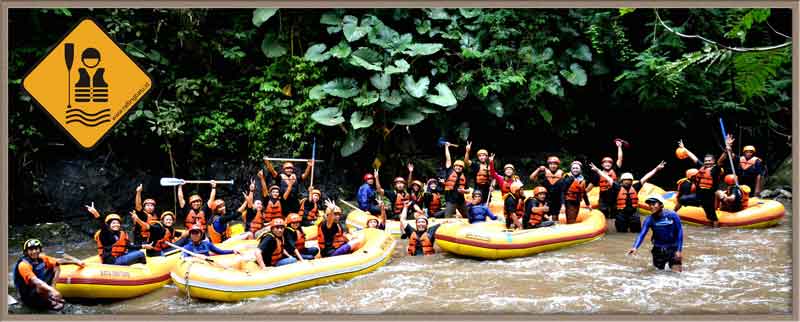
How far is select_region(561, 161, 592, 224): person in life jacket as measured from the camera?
1017cm

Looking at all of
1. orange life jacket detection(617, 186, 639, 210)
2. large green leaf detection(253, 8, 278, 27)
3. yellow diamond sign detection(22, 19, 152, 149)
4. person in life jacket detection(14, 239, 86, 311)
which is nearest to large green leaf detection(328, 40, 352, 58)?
large green leaf detection(253, 8, 278, 27)

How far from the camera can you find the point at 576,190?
33.5 feet

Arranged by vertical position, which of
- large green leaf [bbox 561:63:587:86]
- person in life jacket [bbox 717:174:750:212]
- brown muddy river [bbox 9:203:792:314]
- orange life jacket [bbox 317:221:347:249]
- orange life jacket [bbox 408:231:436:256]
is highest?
large green leaf [bbox 561:63:587:86]

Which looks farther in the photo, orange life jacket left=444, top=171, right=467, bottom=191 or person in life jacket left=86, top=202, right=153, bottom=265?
orange life jacket left=444, top=171, right=467, bottom=191

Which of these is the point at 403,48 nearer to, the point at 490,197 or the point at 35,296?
the point at 490,197

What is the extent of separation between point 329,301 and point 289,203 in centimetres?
358

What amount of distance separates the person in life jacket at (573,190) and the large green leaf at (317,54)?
5.04 meters

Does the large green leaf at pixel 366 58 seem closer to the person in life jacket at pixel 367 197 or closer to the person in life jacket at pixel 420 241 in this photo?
the person in life jacket at pixel 367 197

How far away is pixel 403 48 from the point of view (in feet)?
43.3

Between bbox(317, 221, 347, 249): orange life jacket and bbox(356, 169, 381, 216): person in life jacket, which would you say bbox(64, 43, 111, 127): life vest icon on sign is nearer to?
bbox(317, 221, 347, 249): orange life jacket

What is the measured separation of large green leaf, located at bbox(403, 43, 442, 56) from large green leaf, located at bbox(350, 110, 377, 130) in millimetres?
1398

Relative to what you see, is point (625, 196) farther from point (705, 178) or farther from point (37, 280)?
point (37, 280)

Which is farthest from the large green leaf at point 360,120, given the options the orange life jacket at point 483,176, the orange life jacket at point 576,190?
the orange life jacket at point 576,190

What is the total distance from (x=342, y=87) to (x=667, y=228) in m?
7.07
